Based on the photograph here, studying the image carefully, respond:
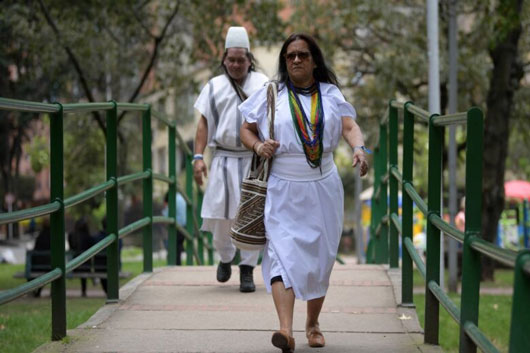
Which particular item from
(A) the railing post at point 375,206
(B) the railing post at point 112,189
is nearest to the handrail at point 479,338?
(B) the railing post at point 112,189

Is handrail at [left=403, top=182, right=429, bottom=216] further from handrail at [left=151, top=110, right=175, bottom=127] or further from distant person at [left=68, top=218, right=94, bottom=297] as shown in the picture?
distant person at [left=68, top=218, right=94, bottom=297]

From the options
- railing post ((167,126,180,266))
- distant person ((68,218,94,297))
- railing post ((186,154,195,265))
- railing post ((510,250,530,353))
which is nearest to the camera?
railing post ((510,250,530,353))

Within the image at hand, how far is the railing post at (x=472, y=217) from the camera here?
436 cm

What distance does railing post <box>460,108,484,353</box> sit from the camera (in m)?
4.36

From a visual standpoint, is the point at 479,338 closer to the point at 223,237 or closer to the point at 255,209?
the point at 255,209

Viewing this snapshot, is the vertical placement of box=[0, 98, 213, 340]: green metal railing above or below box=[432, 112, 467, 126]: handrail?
below

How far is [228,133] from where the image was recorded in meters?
7.74

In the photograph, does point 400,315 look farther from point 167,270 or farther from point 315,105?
point 167,270

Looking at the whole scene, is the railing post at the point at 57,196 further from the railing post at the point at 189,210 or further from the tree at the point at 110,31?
the tree at the point at 110,31

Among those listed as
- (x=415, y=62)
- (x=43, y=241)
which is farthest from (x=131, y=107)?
(x=415, y=62)

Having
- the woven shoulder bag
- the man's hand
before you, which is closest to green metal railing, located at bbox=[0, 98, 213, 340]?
the man's hand

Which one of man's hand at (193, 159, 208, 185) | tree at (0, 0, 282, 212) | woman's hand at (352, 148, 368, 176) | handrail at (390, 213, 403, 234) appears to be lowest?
handrail at (390, 213, 403, 234)

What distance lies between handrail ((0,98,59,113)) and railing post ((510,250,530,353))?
2324 millimetres

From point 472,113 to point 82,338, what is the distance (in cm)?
265
